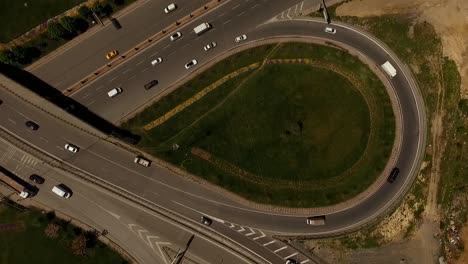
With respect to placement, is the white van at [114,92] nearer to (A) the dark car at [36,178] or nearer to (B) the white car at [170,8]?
(B) the white car at [170,8]

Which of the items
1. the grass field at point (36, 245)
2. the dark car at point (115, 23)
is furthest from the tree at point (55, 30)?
the grass field at point (36, 245)

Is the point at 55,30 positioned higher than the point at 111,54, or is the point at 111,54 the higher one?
the point at 111,54

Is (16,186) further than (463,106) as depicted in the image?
Yes

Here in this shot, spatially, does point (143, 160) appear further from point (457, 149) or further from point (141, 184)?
point (457, 149)

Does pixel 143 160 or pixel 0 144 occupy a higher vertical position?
pixel 143 160

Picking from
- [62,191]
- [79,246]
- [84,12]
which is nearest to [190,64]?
[84,12]

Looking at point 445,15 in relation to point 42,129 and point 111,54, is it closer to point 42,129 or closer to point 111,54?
point 111,54

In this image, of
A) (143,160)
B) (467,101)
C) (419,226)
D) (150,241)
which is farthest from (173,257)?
(467,101)
